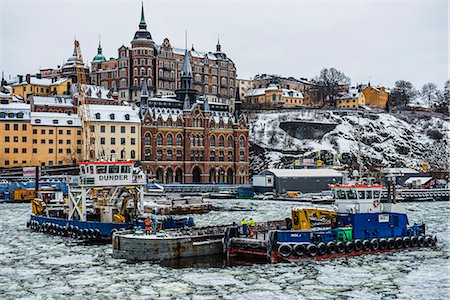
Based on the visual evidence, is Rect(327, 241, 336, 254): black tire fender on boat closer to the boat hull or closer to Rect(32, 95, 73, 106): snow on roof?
the boat hull

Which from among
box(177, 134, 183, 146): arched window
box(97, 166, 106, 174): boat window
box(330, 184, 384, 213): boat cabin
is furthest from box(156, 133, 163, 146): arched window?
box(330, 184, 384, 213): boat cabin

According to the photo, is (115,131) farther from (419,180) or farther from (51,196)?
(419,180)

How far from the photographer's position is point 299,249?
4088 cm

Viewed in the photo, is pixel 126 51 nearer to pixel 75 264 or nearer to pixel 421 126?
pixel 421 126

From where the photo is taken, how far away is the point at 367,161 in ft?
501

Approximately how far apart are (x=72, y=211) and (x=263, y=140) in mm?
104159

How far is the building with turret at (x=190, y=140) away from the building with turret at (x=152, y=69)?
15950 mm

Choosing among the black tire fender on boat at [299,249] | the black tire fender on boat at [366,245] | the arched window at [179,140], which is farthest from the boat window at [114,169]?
the arched window at [179,140]

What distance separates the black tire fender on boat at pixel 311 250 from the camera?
135ft

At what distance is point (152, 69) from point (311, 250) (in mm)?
120575

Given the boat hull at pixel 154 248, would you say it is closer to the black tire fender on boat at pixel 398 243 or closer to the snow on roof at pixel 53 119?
the black tire fender on boat at pixel 398 243

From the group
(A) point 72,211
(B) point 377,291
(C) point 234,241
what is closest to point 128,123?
(A) point 72,211

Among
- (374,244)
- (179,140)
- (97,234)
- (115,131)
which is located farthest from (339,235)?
(179,140)

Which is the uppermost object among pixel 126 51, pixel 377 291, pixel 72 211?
pixel 126 51
